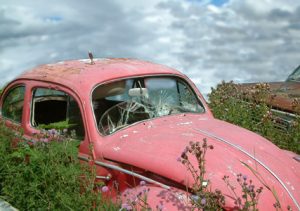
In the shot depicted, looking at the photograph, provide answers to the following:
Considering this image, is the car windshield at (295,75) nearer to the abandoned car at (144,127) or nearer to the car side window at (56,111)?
the abandoned car at (144,127)

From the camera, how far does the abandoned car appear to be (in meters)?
4.22

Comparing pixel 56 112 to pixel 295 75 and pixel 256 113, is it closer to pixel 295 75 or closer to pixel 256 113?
pixel 256 113

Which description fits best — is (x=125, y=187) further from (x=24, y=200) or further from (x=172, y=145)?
(x=24, y=200)

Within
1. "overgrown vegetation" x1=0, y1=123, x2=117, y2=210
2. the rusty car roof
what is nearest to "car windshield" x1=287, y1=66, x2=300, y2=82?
the rusty car roof

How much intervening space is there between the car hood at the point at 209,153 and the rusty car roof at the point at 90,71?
66cm

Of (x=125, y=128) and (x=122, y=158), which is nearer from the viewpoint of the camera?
(x=122, y=158)

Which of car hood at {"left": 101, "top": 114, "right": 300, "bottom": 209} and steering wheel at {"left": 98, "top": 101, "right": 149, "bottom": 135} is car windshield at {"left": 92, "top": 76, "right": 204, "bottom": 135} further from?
car hood at {"left": 101, "top": 114, "right": 300, "bottom": 209}

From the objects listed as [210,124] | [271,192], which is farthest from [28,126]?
[271,192]

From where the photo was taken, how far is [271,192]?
4.17 metres

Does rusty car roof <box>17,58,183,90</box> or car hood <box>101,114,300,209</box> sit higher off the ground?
rusty car roof <box>17,58,183,90</box>

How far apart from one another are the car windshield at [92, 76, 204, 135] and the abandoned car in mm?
10

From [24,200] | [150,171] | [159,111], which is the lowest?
[24,200]

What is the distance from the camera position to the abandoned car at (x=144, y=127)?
13.9 feet

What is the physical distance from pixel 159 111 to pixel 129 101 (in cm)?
33
